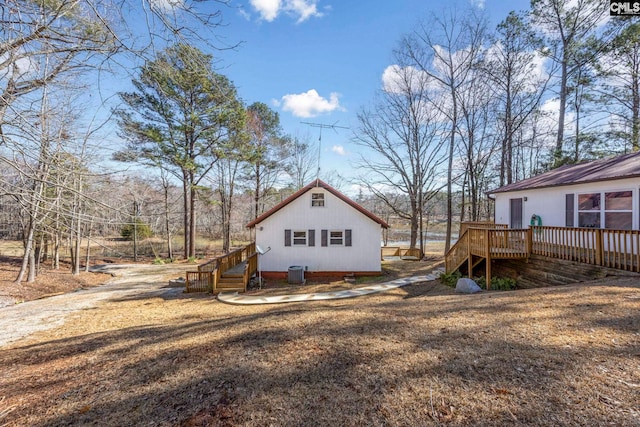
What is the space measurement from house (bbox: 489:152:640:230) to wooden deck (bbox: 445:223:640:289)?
102 cm

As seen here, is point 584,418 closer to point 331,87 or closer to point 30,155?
point 30,155

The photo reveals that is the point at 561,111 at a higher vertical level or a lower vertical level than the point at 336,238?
higher

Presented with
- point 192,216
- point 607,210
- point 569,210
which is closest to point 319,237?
point 569,210

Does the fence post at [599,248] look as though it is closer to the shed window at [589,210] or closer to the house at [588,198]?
the house at [588,198]

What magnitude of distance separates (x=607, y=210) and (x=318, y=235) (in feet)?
33.2

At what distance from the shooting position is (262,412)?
251cm

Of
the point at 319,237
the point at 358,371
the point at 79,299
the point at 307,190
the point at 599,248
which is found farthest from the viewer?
the point at 319,237

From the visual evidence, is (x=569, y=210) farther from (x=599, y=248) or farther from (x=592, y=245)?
(x=599, y=248)

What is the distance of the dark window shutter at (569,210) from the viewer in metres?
9.28

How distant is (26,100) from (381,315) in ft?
22.7

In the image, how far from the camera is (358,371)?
10.1 feet

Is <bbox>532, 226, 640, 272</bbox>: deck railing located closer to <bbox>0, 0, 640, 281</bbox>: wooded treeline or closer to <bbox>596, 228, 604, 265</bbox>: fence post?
<bbox>596, 228, 604, 265</bbox>: fence post

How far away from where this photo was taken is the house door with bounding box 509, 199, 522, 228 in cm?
1155

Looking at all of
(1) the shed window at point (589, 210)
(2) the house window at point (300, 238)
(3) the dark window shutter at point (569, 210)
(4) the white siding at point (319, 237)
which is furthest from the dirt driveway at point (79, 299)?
(1) the shed window at point (589, 210)
